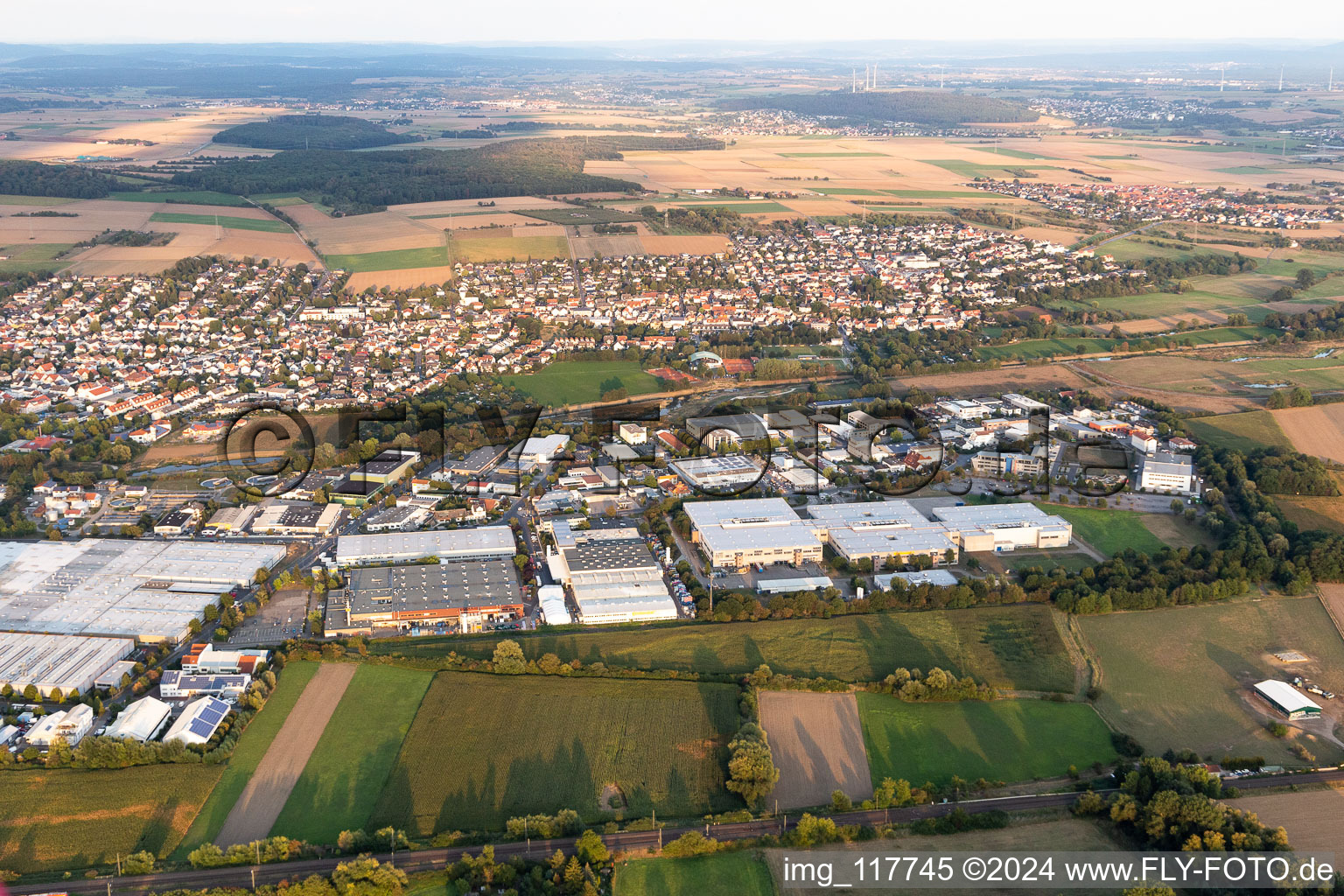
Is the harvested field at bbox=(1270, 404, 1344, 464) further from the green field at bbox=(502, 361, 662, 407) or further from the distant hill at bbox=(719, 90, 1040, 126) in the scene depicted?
the distant hill at bbox=(719, 90, 1040, 126)

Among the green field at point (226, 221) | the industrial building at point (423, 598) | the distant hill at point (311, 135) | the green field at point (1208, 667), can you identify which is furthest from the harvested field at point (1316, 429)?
the distant hill at point (311, 135)

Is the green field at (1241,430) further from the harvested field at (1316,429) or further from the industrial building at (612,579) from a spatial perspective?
the industrial building at (612,579)

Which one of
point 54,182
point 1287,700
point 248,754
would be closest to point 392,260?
point 54,182

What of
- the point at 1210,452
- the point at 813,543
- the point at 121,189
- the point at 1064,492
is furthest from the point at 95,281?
the point at 1210,452

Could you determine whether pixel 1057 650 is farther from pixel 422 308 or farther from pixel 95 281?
pixel 95 281

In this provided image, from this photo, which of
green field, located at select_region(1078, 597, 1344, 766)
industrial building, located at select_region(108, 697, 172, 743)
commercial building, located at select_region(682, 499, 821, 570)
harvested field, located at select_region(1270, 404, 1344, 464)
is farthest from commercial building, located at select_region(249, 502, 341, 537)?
harvested field, located at select_region(1270, 404, 1344, 464)
